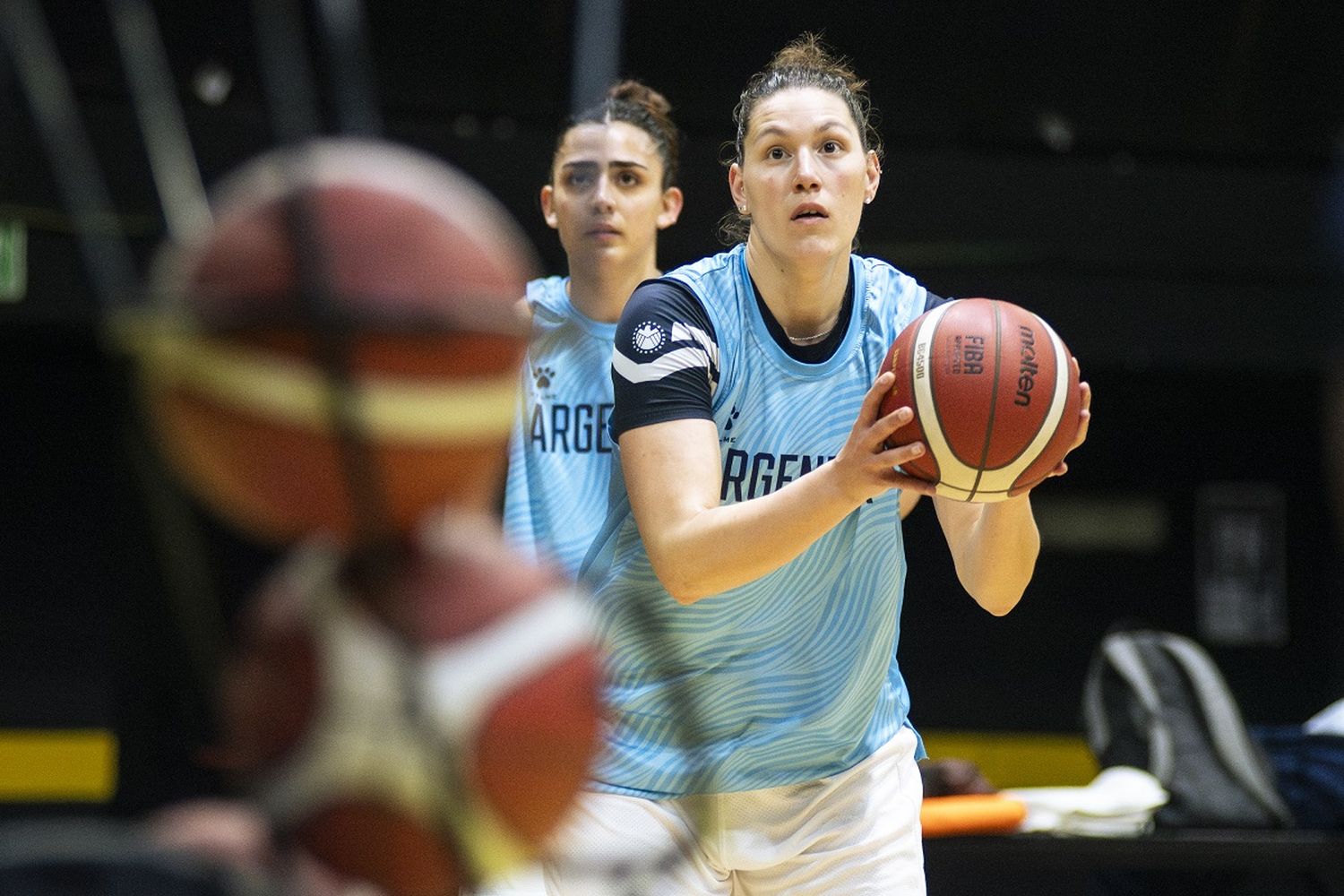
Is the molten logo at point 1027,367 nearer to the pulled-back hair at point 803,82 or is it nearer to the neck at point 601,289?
the pulled-back hair at point 803,82

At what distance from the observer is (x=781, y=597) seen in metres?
2.22

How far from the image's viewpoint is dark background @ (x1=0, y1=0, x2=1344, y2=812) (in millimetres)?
4988

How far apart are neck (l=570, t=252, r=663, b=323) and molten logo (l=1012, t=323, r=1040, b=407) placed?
126cm

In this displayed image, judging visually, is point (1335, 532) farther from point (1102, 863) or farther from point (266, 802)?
point (266, 802)

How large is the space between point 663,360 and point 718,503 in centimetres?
21

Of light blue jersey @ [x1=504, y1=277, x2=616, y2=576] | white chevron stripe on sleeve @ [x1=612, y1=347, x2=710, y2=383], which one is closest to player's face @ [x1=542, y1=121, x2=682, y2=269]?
light blue jersey @ [x1=504, y1=277, x2=616, y2=576]

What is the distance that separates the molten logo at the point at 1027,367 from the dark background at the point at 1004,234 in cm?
288

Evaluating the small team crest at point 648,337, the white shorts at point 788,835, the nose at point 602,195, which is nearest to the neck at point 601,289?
the nose at point 602,195

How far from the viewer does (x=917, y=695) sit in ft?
19.7

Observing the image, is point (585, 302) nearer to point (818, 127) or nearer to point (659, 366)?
point (818, 127)

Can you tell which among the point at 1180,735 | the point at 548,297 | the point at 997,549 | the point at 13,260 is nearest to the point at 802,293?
the point at 997,549

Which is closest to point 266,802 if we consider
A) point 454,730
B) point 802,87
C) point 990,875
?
point 454,730

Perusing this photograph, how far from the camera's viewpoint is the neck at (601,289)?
313 centimetres

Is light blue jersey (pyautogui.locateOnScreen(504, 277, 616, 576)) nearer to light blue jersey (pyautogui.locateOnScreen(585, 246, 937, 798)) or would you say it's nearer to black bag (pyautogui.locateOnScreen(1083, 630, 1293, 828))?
light blue jersey (pyautogui.locateOnScreen(585, 246, 937, 798))
